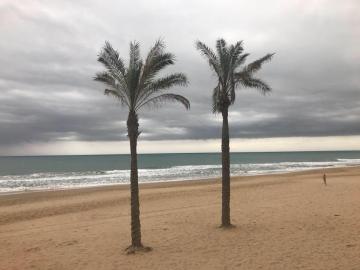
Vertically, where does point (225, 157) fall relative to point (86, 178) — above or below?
above

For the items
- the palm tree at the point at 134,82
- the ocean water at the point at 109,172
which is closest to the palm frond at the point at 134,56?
the palm tree at the point at 134,82

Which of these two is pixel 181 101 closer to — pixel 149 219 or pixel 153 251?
→ pixel 153 251

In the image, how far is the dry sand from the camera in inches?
462

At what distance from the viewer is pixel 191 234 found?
15.0 m

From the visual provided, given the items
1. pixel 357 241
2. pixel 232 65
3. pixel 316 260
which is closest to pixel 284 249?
pixel 316 260

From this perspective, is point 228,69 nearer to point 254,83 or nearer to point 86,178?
point 254,83

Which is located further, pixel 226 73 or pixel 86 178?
pixel 86 178

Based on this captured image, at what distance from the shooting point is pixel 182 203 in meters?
23.9

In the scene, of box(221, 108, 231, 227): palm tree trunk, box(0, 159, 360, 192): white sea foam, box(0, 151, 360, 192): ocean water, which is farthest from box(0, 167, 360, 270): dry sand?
box(0, 151, 360, 192): ocean water

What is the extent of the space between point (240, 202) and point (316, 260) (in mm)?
12112

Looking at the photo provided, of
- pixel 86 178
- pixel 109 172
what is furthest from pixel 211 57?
pixel 109 172

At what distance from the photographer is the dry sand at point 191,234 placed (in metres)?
11.7

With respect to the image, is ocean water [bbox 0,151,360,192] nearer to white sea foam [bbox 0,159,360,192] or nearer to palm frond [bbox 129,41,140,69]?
white sea foam [bbox 0,159,360,192]

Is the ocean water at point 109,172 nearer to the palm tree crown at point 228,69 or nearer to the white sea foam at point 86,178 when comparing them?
the white sea foam at point 86,178
